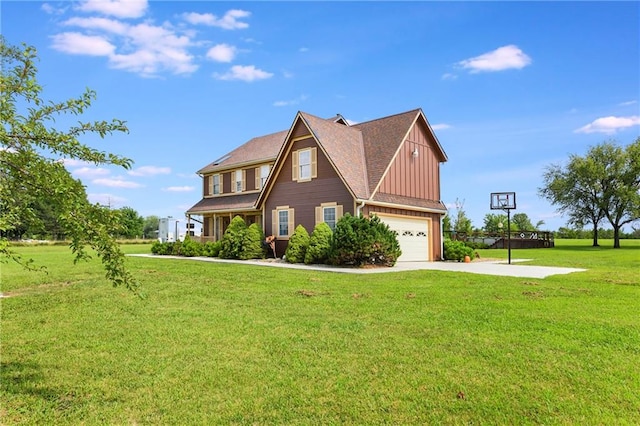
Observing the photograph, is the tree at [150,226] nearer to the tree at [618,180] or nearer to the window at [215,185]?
the window at [215,185]

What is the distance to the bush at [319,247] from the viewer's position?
17.4 metres

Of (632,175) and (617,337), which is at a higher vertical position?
(632,175)

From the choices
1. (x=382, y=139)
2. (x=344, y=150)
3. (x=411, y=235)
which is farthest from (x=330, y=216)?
(x=382, y=139)

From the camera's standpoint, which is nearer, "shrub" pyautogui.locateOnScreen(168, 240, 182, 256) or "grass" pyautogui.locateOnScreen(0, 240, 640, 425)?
"grass" pyautogui.locateOnScreen(0, 240, 640, 425)

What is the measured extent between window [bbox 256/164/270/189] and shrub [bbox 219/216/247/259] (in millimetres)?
3842

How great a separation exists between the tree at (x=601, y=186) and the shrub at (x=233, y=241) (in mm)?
34461

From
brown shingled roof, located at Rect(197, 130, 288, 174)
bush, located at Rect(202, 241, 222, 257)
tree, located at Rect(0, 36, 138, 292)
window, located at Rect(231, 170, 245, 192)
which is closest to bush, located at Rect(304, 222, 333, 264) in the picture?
bush, located at Rect(202, 241, 222, 257)

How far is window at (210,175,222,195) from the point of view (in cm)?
2786

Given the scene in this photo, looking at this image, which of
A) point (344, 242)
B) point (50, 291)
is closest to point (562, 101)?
point (344, 242)

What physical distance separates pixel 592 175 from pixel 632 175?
3.36m

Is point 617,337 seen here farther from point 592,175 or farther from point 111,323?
point 592,175

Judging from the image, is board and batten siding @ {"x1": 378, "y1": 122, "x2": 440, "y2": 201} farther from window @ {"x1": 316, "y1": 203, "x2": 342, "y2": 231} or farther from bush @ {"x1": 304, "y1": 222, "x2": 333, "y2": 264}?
bush @ {"x1": 304, "y1": 222, "x2": 333, "y2": 264}

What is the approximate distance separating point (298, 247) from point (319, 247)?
1360 millimetres

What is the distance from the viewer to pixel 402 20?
512 inches
